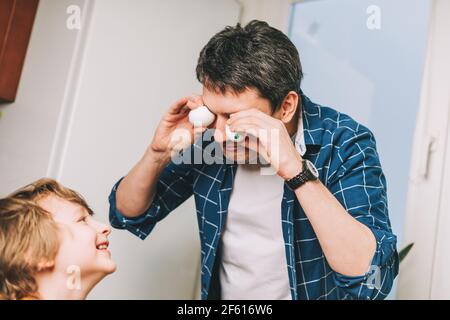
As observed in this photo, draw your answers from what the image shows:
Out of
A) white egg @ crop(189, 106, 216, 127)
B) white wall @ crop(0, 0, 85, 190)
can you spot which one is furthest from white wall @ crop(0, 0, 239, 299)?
white egg @ crop(189, 106, 216, 127)

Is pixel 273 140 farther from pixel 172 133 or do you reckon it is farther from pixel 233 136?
pixel 172 133

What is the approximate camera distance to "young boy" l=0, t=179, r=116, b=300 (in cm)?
80

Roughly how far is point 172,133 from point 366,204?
485 millimetres

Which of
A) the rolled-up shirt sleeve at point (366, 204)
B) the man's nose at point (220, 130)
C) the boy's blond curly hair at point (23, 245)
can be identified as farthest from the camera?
the man's nose at point (220, 130)

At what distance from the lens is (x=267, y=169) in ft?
3.98

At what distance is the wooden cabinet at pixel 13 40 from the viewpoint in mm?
1352

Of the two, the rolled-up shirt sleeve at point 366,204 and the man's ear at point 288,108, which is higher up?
the man's ear at point 288,108

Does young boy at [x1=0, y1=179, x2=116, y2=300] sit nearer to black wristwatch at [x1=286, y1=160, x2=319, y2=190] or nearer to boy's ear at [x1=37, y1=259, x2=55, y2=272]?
boy's ear at [x1=37, y1=259, x2=55, y2=272]

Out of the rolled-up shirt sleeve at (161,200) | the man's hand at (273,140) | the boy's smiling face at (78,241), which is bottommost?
the boy's smiling face at (78,241)

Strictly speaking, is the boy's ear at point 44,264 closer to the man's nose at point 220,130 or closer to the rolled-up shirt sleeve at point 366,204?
the man's nose at point 220,130

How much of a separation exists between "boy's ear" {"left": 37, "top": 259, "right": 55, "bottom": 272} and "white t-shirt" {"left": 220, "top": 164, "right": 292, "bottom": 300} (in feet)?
1.65

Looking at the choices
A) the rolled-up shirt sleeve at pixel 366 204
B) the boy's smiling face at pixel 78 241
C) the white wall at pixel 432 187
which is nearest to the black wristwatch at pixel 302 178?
the rolled-up shirt sleeve at pixel 366 204

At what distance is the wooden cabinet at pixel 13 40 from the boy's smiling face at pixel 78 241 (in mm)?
583
